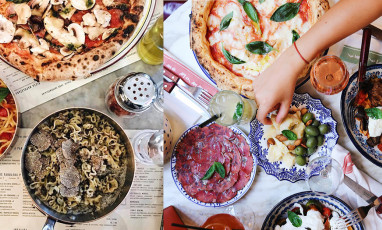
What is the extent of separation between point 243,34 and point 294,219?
1.76 ft

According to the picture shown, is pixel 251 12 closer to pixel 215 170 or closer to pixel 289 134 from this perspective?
pixel 289 134

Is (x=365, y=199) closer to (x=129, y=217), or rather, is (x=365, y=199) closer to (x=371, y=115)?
(x=371, y=115)

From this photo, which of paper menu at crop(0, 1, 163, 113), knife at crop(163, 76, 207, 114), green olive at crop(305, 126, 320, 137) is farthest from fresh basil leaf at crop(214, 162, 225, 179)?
paper menu at crop(0, 1, 163, 113)

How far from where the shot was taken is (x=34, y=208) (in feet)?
3.26

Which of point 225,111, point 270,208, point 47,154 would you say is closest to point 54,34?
point 47,154

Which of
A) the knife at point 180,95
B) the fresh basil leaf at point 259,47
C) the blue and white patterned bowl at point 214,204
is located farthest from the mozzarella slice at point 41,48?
the fresh basil leaf at point 259,47

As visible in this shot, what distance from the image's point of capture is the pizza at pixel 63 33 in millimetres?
997

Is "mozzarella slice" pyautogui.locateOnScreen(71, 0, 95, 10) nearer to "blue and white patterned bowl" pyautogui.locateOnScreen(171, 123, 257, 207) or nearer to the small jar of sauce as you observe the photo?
"blue and white patterned bowl" pyautogui.locateOnScreen(171, 123, 257, 207)

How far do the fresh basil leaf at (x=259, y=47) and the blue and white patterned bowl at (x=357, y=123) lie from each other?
0.24 m

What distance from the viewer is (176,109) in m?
1.13

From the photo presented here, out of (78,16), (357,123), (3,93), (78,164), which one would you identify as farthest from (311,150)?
(3,93)

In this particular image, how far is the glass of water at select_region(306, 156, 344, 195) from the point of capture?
108 centimetres

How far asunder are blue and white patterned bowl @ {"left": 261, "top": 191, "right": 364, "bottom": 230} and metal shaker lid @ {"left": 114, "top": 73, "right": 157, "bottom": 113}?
47cm

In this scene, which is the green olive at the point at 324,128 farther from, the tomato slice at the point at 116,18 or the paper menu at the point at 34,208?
the tomato slice at the point at 116,18
